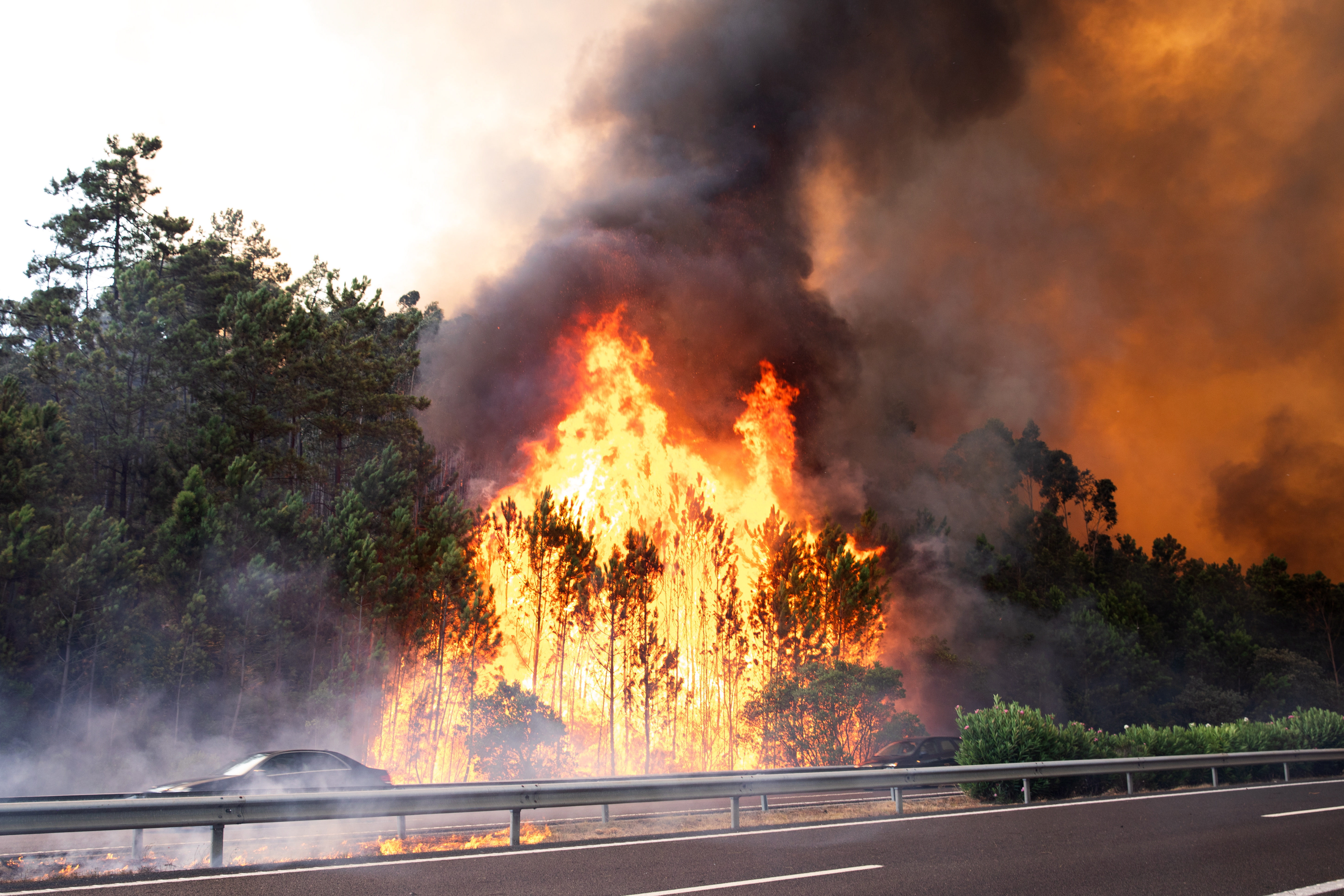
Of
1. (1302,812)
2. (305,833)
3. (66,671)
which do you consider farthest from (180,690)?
(1302,812)

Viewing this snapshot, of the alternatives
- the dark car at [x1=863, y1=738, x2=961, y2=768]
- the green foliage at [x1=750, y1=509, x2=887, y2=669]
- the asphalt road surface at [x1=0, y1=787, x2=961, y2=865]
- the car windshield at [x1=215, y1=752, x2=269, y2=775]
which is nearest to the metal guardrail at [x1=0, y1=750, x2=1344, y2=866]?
the asphalt road surface at [x1=0, y1=787, x2=961, y2=865]

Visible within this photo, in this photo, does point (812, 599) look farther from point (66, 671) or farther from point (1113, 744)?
point (66, 671)

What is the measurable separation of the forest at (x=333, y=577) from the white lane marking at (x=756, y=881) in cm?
1985

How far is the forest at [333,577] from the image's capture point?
21.6m

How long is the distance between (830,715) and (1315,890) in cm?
2195

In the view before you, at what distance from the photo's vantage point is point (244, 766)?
1399 centimetres

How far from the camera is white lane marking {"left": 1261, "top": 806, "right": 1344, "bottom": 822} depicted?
10988 mm

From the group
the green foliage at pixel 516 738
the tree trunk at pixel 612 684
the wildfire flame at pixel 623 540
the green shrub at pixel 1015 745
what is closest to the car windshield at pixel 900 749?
the green shrub at pixel 1015 745

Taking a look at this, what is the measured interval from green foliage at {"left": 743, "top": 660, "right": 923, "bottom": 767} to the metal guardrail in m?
14.0

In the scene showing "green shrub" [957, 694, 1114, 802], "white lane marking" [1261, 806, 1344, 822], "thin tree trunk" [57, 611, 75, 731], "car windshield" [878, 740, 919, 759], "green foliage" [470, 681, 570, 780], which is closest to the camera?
"white lane marking" [1261, 806, 1344, 822]

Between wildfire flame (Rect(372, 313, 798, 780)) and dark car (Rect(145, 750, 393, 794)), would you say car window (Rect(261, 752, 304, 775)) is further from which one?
wildfire flame (Rect(372, 313, 798, 780))

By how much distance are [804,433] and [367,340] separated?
1997 centimetres

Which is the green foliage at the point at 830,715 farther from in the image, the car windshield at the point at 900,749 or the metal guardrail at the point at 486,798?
the metal guardrail at the point at 486,798

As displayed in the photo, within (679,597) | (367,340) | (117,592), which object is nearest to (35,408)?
(117,592)
